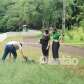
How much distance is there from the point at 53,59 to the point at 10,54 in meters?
1.89

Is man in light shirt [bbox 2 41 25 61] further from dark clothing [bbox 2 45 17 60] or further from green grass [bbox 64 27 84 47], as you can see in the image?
green grass [bbox 64 27 84 47]

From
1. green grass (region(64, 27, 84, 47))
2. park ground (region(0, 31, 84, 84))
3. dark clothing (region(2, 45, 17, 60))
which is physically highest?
park ground (region(0, 31, 84, 84))

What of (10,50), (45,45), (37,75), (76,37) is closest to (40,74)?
(37,75)

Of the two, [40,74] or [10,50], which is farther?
[10,50]

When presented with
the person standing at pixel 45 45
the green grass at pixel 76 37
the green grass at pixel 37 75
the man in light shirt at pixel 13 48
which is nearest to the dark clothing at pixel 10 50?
the man in light shirt at pixel 13 48

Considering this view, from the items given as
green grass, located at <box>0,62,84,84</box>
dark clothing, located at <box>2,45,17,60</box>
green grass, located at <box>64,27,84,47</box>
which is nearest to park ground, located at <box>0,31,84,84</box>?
green grass, located at <box>0,62,84,84</box>

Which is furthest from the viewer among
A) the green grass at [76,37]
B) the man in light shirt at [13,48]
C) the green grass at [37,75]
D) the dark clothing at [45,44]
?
the green grass at [76,37]

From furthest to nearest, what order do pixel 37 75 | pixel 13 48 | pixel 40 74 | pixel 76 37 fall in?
pixel 76 37 → pixel 13 48 → pixel 40 74 → pixel 37 75

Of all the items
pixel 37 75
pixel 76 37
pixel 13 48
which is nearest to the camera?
pixel 37 75

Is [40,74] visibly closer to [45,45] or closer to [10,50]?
[45,45]

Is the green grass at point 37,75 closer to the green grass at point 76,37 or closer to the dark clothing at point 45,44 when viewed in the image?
the dark clothing at point 45,44

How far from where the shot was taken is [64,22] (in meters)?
61.8

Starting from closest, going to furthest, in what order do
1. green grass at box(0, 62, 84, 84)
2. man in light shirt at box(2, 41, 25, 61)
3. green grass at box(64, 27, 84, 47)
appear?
green grass at box(0, 62, 84, 84) < man in light shirt at box(2, 41, 25, 61) < green grass at box(64, 27, 84, 47)

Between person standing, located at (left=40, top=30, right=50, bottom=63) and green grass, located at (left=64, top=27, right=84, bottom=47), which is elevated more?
person standing, located at (left=40, top=30, right=50, bottom=63)
